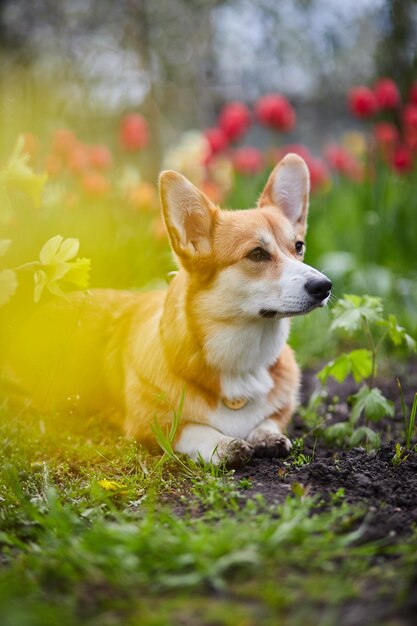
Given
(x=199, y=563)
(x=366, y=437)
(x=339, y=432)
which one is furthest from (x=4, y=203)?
(x=366, y=437)

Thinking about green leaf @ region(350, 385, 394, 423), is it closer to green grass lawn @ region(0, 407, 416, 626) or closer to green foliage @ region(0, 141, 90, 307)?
green grass lawn @ region(0, 407, 416, 626)

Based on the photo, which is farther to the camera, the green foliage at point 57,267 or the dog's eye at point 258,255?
the dog's eye at point 258,255

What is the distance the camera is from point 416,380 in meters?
3.97

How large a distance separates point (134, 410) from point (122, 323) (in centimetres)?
55

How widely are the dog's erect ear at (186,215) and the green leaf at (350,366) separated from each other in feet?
2.35

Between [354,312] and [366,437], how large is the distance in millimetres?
576

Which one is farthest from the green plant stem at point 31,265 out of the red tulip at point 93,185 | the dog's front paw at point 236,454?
the red tulip at point 93,185

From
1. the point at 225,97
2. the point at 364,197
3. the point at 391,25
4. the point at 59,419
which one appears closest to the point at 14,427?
the point at 59,419

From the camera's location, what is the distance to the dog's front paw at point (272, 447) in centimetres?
262

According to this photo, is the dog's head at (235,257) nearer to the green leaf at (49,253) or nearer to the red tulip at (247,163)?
the green leaf at (49,253)

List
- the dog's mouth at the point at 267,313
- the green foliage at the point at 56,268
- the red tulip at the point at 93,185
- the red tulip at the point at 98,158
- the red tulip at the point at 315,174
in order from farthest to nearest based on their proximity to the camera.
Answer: the red tulip at the point at 315,174 → the red tulip at the point at 98,158 → the red tulip at the point at 93,185 → the dog's mouth at the point at 267,313 → the green foliage at the point at 56,268

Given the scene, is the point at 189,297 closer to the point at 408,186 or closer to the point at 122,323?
the point at 122,323

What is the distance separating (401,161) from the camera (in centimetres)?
525

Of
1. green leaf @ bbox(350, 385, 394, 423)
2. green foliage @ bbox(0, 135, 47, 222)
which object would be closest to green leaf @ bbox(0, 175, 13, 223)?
green foliage @ bbox(0, 135, 47, 222)
